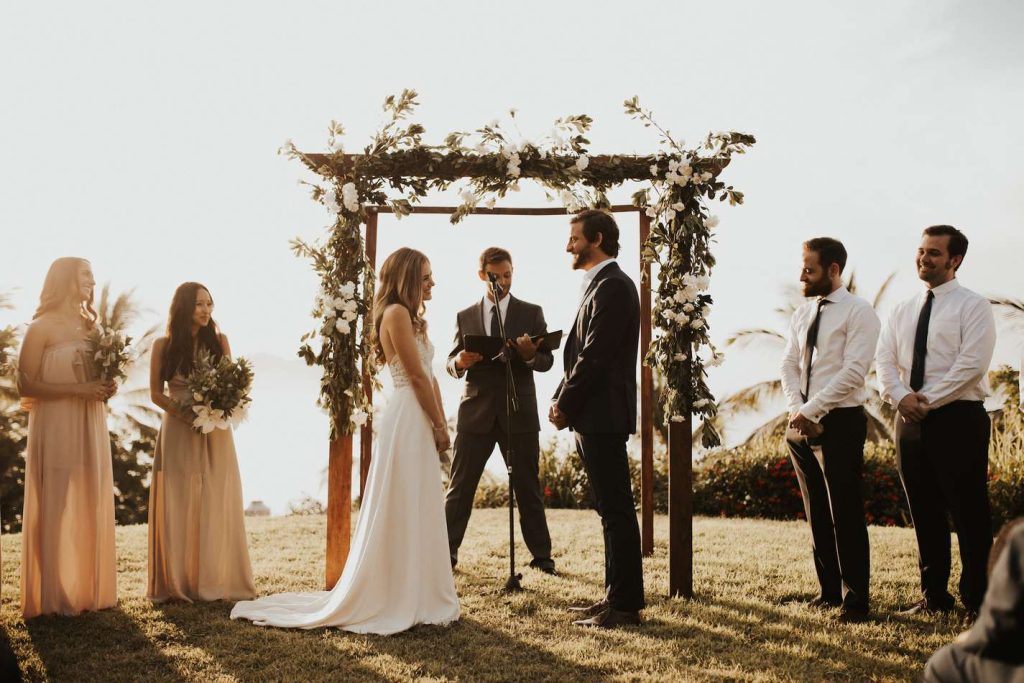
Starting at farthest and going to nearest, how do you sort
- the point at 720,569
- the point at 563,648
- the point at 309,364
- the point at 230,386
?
1. the point at 720,569
2. the point at 309,364
3. the point at 230,386
4. the point at 563,648

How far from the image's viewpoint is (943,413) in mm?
5730

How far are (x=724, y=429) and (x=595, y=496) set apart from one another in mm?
16928

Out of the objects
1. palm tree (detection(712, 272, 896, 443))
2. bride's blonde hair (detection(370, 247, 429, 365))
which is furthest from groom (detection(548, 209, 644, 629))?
palm tree (detection(712, 272, 896, 443))

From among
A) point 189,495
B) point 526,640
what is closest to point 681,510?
point 526,640

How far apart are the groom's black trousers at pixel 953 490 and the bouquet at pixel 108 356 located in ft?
18.3

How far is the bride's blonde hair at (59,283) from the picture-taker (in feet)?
19.5

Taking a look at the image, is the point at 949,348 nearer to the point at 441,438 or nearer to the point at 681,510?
the point at 681,510

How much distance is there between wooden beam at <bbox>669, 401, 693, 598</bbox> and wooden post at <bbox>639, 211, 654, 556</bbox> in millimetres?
1173

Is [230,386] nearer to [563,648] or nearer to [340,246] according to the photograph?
[340,246]

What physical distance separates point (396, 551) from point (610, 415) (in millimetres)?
1680

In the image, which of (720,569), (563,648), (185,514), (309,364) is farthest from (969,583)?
(185,514)

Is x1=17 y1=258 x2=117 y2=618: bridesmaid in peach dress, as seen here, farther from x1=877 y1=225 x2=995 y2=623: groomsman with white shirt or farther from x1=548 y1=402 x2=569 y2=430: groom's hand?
x1=877 y1=225 x2=995 y2=623: groomsman with white shirt

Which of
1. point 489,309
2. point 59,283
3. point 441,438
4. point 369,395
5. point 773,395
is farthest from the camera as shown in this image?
point 773,395

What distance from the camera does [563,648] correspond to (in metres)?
4.88
